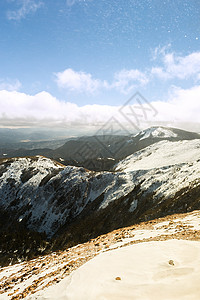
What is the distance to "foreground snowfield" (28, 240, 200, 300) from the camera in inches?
215

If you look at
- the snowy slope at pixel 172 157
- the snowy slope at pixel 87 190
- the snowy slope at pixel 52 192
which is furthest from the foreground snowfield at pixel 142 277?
the snowy slope at pixel 172 157

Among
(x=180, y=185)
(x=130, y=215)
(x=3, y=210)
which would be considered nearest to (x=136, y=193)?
(x=130, y=215)

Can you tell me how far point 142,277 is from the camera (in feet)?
22.3

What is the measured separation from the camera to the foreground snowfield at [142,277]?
215 inches

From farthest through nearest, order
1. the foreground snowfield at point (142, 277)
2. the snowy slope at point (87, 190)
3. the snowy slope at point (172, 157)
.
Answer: the snowy slope at point (172, 157)
the snowy slope at point (87, 190)
the foreground snowfield at point (142, 277)

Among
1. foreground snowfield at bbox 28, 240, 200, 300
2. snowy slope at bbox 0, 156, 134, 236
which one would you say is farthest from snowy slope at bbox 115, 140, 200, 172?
foreground snowfield at bbox 28, 240, 200, 300

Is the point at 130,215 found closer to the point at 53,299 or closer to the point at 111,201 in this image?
the point at 111,201

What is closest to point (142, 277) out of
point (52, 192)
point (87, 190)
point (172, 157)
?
point (87, 190)

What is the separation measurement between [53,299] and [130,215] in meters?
40.1

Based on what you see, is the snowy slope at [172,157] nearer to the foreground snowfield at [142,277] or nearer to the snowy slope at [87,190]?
the snowy slope at [87,190]

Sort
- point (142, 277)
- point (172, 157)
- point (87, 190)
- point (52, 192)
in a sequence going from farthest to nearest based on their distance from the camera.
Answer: point (172, 157) → point (52, 192) → point (87, 190) → point (142, 277)

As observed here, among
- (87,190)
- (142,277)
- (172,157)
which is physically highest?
(142,277)

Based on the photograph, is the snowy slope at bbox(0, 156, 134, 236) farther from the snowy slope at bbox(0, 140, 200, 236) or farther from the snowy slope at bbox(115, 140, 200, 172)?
the snowy slope at bbox(115, 140, 200, 172)

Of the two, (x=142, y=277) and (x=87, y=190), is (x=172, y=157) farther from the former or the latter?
(x=142, y=277)
